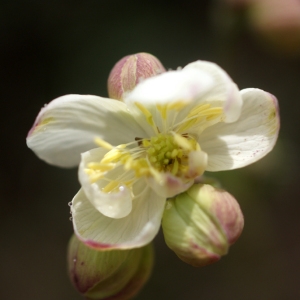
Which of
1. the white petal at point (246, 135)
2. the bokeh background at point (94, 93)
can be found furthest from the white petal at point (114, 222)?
the bokeh background at point (94, 93)

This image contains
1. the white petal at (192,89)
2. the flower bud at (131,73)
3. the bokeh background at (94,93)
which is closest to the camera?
the white petal at (192,89)

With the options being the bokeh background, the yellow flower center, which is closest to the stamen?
the yellow flower center

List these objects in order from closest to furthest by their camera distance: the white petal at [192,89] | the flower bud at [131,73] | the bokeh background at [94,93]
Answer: the white petal at [192,89] < the flower bud at [131,73] < the bokeh background at [94,93]

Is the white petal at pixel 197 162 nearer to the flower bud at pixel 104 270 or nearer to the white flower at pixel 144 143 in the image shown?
the white flower at pixel 144 143

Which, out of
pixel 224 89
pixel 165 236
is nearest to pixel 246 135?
A: pixel 224 89

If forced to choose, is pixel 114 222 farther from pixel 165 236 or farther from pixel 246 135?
pixel 246 135

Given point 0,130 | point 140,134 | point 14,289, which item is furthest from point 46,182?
point 140,134

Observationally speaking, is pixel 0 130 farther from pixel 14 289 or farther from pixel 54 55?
pixel 14 289
